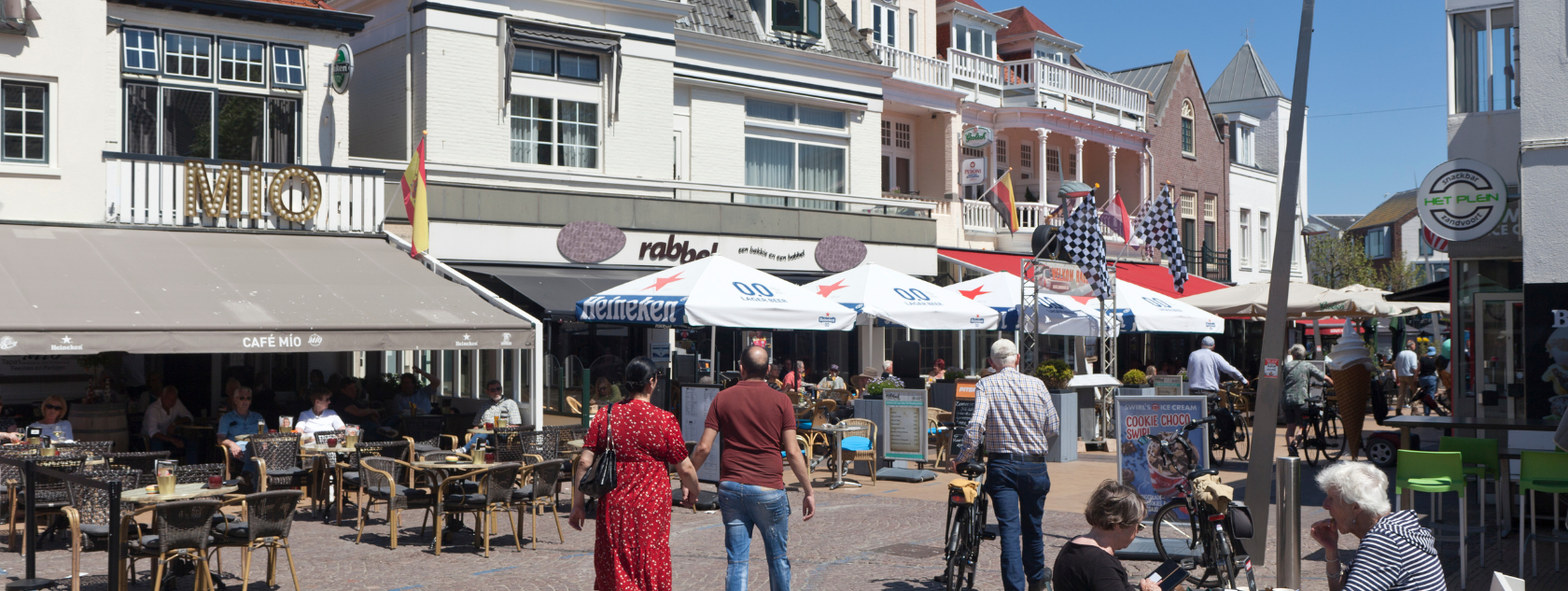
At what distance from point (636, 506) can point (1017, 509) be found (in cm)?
247

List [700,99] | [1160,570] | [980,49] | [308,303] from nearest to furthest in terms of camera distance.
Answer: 1. [1160,570]
2. [308,303]
3. [700,99]
4. [980,49]

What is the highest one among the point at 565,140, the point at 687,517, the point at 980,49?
the point at 980,49

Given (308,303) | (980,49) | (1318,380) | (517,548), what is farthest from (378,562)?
(980,49)

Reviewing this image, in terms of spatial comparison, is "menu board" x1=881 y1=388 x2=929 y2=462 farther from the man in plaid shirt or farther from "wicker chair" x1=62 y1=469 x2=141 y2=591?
"wicker chair" x1=62 y1=469 x2=141 y2=591

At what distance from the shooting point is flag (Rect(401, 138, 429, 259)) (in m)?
15.0

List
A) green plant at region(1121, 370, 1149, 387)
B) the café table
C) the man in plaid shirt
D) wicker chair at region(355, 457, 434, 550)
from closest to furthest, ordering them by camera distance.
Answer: the man in plaid shirt
the café table
wicker chair at region(355, 457, 434, 550)
green plant at region(1121, 370, 1149, 387)

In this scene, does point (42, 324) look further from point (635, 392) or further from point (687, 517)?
point (635, 392)

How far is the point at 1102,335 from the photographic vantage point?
16891 millimetres

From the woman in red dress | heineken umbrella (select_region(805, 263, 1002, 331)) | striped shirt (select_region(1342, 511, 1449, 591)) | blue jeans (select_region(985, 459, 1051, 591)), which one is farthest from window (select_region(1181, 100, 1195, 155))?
striped shirt (select_region(1342, 511, 1449, 591))

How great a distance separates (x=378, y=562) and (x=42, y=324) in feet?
14.7

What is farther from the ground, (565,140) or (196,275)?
(565,140)

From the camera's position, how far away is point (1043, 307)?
1728 centimetres

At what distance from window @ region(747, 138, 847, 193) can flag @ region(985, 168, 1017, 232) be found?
138 inches

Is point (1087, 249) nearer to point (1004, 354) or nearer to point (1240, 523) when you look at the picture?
point (1004, 354)
